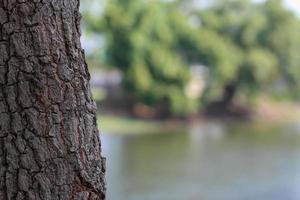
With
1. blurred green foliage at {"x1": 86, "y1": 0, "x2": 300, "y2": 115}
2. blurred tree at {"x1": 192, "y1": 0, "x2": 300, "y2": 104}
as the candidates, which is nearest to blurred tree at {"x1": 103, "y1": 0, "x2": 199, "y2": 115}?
blurred green foliage at {"x1": 86, "y1": 0, "x2": 300, "y2": 115}

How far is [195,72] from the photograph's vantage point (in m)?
29.4

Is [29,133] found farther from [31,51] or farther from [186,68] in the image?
[186,68]

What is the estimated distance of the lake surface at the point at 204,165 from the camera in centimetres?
1188

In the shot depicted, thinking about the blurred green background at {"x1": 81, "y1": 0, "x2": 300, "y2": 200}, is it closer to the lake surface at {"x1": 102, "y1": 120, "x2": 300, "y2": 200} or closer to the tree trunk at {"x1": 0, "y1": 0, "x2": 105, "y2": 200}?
the lake surface at {"x1": 102, "y1": 120, "x2": 300, "y2": 200}

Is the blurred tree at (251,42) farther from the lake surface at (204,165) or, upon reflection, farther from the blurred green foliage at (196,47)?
the lake surface at (204,165)

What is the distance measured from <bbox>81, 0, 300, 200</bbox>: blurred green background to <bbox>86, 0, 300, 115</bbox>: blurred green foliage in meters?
0.04

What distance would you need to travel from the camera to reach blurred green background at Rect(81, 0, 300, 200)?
79.1 ft

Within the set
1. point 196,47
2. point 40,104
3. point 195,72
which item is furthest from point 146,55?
point 40,104

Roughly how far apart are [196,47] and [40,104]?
2659 cm

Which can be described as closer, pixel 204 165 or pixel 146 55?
pixel 204 165

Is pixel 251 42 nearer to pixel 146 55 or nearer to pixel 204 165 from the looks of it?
pixel 146 55

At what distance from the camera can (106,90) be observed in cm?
2922

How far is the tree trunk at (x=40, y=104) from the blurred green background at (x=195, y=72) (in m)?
17.5

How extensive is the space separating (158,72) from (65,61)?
25.3 metres
